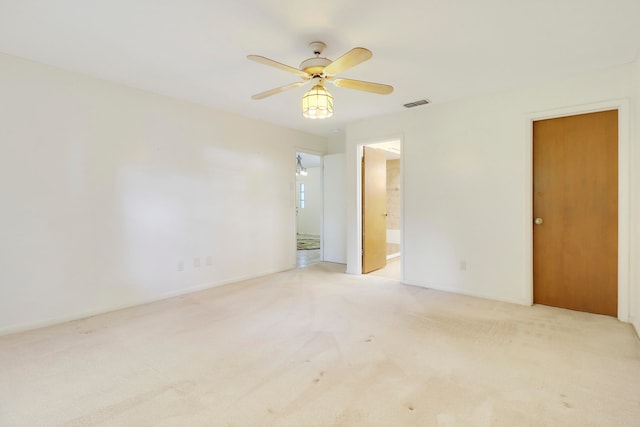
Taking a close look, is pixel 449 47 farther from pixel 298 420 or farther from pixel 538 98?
pixel 298 420

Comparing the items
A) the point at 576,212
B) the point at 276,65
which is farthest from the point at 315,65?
the point at 576,212

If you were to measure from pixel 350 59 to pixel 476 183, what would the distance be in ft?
8.31

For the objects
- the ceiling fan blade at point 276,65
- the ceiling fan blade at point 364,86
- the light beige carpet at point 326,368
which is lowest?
the light beige carpet at point 326,368

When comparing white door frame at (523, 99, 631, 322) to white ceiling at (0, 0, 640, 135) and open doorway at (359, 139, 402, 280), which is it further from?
open doorway at (359, 139, 402, 280)

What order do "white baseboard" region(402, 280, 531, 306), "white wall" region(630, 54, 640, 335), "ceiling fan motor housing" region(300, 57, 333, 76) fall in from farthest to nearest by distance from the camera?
"white baseboard" region(402, 280, 531, 306), "white wall" region(630, 54, 640, 335), "ceiling fan motor housing" region(300, 57, 333, 76)

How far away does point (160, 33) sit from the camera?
2475mm

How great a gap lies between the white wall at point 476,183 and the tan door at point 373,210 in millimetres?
638

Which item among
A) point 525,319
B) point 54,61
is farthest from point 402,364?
point 54,61

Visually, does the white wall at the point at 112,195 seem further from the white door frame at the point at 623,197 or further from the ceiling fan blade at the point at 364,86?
the white door frame at the point at 623,197

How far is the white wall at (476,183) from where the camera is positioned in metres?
3.57

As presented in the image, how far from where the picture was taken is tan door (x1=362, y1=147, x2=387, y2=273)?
5.21 meters

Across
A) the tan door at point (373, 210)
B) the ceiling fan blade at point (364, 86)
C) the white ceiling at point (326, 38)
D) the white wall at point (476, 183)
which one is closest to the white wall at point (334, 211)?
the tan door at point (373, 210)

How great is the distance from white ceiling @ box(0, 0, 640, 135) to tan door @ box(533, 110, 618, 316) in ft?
2.04

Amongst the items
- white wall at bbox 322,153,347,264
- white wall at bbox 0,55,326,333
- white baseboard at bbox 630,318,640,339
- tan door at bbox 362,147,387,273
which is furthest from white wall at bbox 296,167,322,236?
white baseboard at bbox 630,318,640,339
